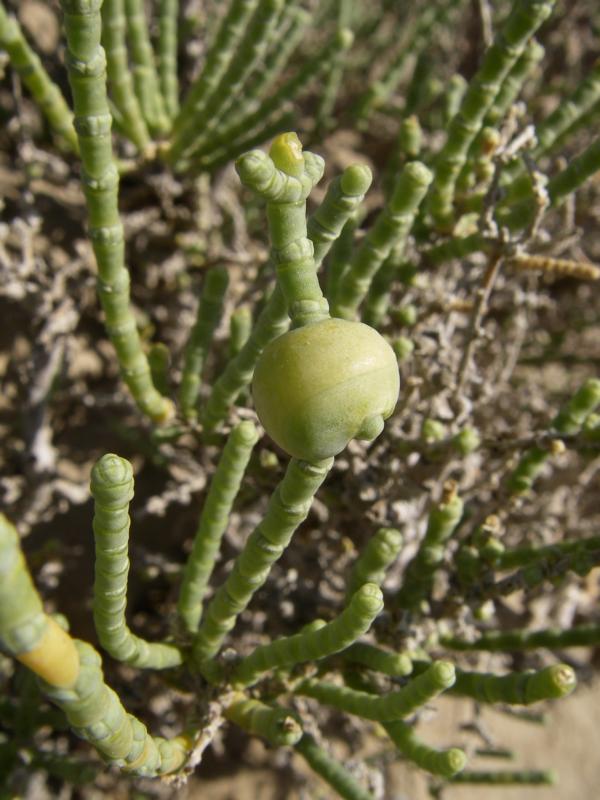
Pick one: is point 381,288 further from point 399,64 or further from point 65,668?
point 399,64

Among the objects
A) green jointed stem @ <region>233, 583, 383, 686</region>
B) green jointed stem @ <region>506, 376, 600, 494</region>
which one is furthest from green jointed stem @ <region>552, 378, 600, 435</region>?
green jointed stem @ <region>233, 583, 383, 686</region>

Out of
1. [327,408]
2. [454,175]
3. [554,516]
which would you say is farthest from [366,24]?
[327,408]

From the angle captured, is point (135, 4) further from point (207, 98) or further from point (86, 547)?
point (86, 547)

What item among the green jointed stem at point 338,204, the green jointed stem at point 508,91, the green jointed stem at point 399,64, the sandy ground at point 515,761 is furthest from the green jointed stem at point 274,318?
the green jointed stem at point 399,64

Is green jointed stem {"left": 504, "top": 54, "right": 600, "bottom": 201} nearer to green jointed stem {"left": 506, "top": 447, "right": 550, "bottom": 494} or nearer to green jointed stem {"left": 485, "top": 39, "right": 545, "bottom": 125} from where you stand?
green jointed stem {"left": 485, "top": 39, "right": 545, "bottom": 125}

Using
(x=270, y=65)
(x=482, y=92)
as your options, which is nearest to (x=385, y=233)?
(x=482, y=92)

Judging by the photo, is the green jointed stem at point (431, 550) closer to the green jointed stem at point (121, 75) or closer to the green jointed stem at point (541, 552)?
the green jointed stem at point (541, 552)
